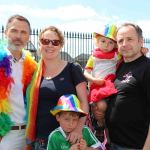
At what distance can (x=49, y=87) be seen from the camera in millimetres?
3607

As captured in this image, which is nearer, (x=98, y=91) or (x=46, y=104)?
(x=46, y=104)

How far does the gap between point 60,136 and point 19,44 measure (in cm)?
121

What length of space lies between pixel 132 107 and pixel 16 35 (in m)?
1.56

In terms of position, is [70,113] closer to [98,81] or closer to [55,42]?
[98,81]

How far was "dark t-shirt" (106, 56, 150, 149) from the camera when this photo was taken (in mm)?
3387

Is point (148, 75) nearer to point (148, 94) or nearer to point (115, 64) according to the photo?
point (148, 94)

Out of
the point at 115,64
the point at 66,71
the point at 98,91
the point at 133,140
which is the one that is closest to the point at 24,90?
the point at 66,71

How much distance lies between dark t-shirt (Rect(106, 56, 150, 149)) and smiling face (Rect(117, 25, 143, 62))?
80mm

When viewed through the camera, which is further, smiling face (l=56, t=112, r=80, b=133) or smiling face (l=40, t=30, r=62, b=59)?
smiling face (l=40, t=30, r=62, b=59)

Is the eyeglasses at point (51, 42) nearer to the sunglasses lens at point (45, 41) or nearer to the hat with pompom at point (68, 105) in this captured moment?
the sunglasses lens at point (45, 41)

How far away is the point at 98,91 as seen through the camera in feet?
12.6

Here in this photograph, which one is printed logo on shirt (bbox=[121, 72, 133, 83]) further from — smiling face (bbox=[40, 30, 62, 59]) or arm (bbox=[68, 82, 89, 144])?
smiling face (bbox=[40, 30, 62, 59])

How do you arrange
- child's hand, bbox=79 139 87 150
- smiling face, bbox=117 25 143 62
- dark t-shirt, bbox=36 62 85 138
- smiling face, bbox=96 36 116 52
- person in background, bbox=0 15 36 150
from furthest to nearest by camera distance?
smiling face, bbox=96 36 116 52 < person in background, bbox=0 15 36 150 < dark t-shirt, bbox=36 62 85 138 < smiling face, bbox=117 25 143 62 < child's hand, bbox=79 139 87 150

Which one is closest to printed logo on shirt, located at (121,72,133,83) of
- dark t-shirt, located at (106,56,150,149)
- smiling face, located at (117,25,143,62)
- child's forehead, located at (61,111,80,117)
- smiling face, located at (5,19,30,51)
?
dark t-shirt, located at (106,56,150,149)
